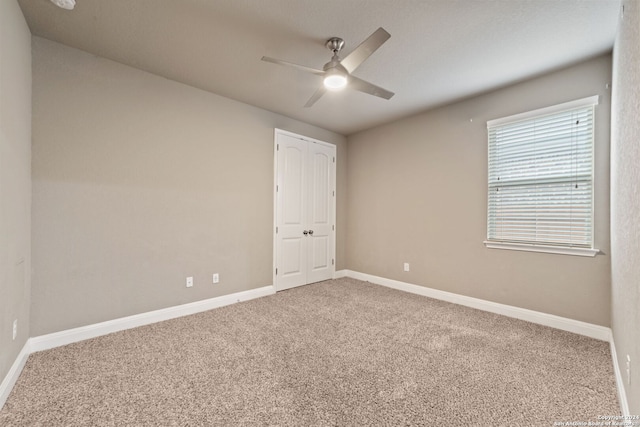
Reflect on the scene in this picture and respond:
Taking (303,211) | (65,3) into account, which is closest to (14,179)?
(65,3)

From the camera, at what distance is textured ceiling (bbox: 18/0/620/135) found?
202cm

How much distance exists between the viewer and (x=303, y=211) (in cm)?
452

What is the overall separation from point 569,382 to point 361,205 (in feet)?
11.4

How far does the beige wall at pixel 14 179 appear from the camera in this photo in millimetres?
1739

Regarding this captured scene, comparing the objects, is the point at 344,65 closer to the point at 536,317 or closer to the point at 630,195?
the point at 630,195

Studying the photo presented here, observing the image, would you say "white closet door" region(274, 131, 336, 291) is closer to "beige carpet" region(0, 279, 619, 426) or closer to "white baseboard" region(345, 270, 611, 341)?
"white baseboard" region(345, 270, 611, 341)

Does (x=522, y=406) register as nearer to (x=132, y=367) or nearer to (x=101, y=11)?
(x=132, y=367)

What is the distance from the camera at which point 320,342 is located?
8.29ft

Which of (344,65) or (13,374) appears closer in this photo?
(13,374)

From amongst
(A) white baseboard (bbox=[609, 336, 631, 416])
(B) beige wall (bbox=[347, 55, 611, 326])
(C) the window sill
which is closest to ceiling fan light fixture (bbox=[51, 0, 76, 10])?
(B) beige wall (bbox=[347, 55, 611, 326])

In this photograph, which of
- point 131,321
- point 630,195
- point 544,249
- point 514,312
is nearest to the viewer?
point 630,195

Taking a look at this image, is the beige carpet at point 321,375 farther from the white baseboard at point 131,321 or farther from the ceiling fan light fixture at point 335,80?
the ceiling fan light fixture at point 335,80

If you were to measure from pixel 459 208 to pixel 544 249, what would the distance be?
100cm

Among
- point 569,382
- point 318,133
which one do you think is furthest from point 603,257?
point 318,133
